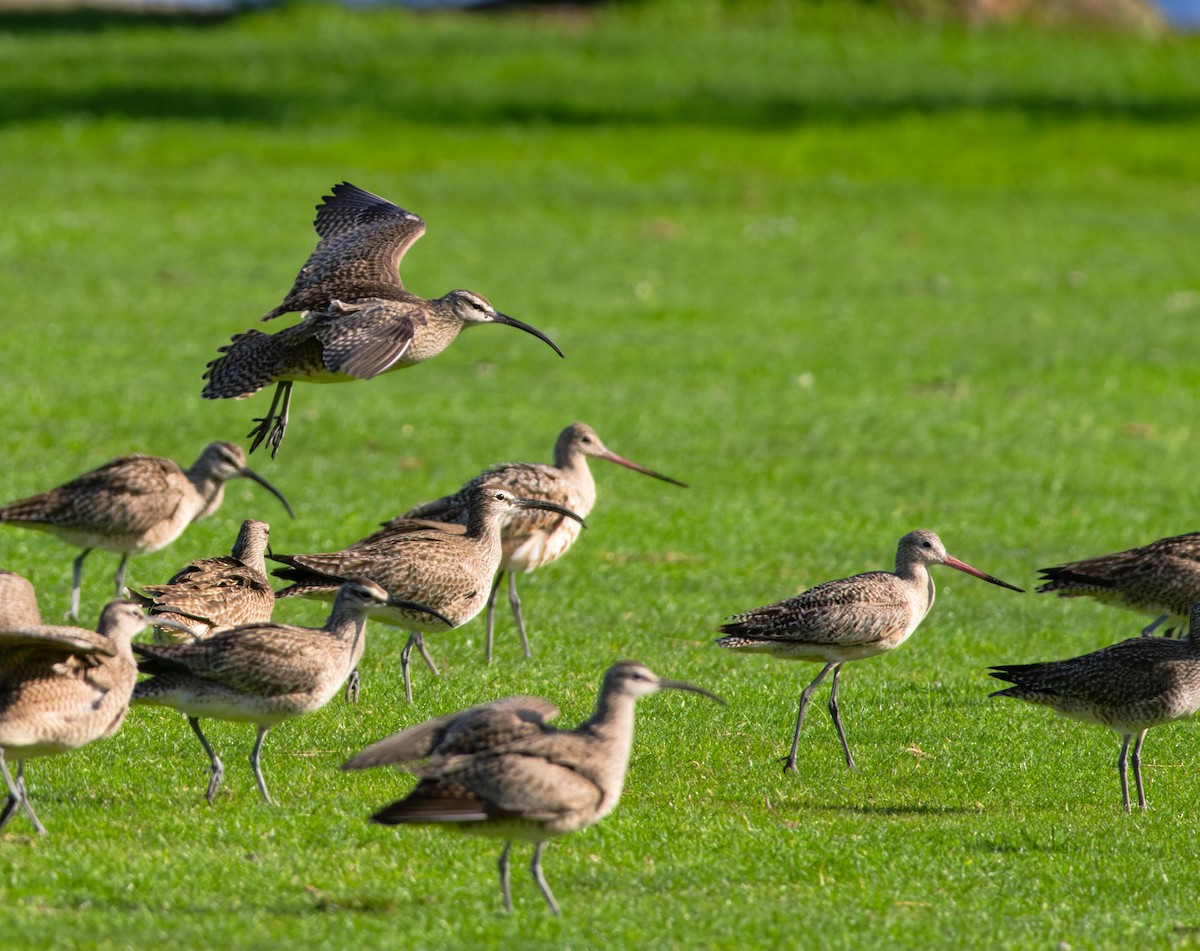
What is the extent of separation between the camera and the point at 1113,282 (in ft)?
94.2

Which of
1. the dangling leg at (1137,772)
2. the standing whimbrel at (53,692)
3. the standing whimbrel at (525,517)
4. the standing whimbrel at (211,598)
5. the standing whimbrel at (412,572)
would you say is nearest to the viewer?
the standing whimbrel at (53,692)

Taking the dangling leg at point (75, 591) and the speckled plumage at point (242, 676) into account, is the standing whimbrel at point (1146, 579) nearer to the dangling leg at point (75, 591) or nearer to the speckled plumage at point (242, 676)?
the speckled plumage at point (242, 676)

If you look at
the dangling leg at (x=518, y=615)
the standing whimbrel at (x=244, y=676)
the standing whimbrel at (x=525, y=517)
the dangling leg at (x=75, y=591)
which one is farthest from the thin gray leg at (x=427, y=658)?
the standing whimbrel at (x=244, y=676)

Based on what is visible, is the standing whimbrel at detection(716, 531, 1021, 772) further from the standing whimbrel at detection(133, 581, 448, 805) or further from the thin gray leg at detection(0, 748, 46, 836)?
the thin gray leg at detection(0, 748, 46, 836)

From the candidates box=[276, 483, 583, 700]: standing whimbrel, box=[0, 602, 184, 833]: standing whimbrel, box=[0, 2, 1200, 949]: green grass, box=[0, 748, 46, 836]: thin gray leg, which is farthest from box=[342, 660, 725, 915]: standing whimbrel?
box=[276, 483, 583, 700]: standing whimbrel

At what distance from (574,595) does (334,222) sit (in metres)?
3.63

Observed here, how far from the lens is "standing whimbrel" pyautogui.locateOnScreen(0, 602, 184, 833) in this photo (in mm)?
7758

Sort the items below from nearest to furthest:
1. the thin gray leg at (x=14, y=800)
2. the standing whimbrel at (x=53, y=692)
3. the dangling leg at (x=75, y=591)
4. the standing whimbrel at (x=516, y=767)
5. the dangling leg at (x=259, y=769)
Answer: the standing whimbrel at (x=516, y=767), the standing whimbrel at (x=53, y=692), the thin gray leg at (x=14, y=800), the dangling leg at (x=259, y=769), the dangling leg at (x=75, y=591)

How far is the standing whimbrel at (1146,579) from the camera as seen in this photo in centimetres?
1210

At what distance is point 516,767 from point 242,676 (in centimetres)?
187

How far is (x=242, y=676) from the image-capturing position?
334 inches

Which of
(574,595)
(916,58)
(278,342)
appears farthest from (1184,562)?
(916,58)

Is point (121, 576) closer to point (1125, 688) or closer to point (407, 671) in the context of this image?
point (407, 671)

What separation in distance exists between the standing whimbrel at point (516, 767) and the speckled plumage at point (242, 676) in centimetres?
80
